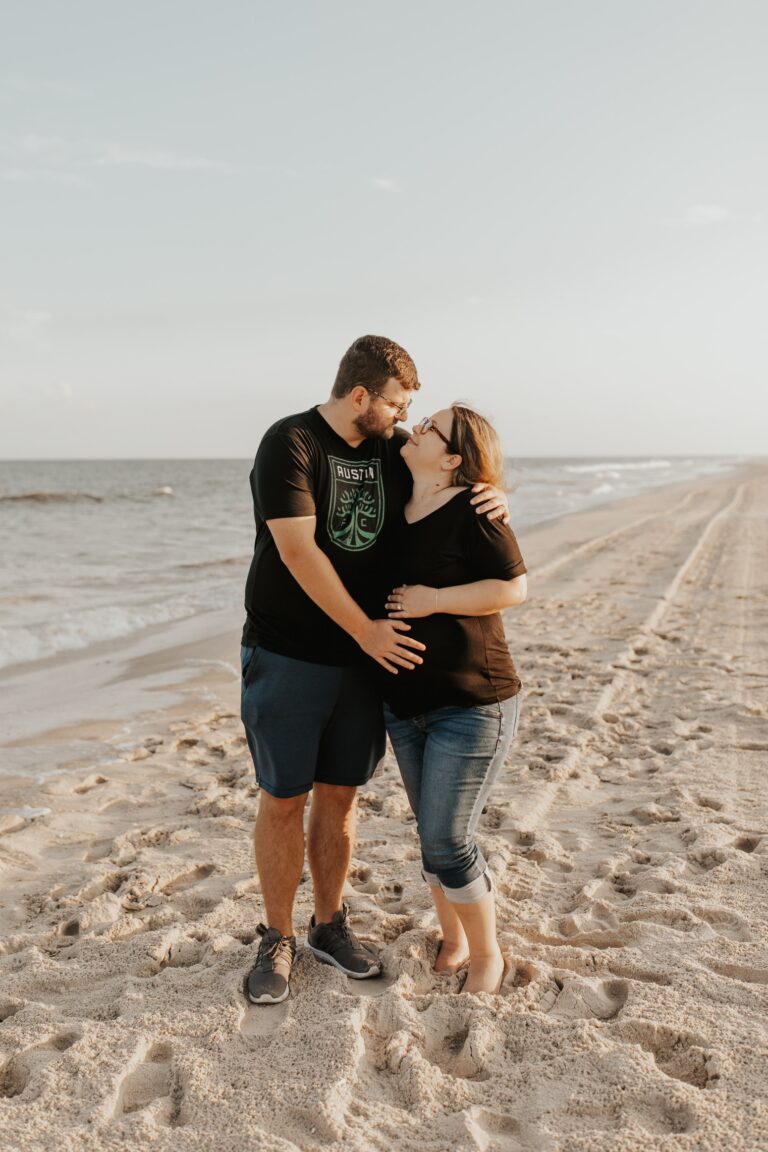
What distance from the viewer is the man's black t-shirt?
2873 millimetres

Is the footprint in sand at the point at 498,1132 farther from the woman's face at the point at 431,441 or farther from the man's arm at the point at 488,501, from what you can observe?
the woman's face at the point at 431,441

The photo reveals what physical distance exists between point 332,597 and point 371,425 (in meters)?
0.61

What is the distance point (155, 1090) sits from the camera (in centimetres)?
255

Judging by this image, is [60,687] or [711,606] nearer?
[60,687]

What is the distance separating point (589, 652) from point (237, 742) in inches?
145

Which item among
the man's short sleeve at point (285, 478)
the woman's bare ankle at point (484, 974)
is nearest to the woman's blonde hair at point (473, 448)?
the man's short sleeve at point (285, 478)

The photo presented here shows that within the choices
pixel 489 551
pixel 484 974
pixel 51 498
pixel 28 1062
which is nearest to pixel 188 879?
pixel 28 1062

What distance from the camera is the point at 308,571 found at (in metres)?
2.79

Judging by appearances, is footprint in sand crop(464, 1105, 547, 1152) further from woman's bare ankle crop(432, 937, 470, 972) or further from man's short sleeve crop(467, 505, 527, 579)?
man's short sleeve crop(467, 505, 527, 579)

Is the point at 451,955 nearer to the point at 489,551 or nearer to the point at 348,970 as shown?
the point at 348,970

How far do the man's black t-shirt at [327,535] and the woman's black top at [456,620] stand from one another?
0.18m

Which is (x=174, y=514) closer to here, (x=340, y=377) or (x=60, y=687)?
(x=60, y=687)

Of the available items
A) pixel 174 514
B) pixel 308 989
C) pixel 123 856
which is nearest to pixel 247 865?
pixel 123 856

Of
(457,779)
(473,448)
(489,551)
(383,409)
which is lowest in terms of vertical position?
(457,779)
